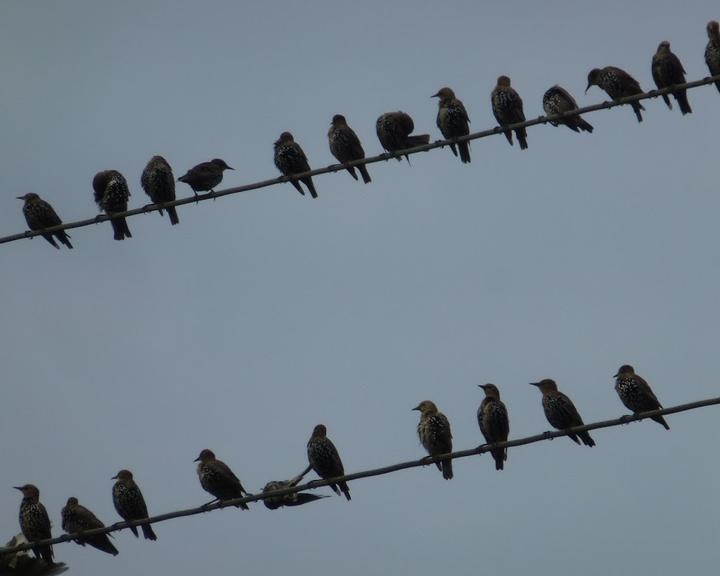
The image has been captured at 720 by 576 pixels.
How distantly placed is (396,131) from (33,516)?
579 centimetres

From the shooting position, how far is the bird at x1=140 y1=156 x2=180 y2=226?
1741 centimetres

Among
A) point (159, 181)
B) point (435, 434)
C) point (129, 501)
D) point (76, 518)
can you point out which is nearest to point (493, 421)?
point (435, 434)

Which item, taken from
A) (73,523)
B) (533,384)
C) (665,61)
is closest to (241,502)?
(73,523)

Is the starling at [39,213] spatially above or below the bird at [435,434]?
above

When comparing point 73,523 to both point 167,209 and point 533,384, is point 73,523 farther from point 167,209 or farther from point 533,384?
point 533,384

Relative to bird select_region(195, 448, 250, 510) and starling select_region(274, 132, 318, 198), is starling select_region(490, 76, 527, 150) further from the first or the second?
bird select_region(195, 448, 250, 510)

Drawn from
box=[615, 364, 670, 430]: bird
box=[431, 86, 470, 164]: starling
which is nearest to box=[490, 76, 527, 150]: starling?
box=[431, 86, 470, 164]: starling

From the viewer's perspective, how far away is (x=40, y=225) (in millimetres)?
17281

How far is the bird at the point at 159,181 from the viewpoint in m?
17.4

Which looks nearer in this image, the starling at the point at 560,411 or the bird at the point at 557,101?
the starling at the point at 560,411

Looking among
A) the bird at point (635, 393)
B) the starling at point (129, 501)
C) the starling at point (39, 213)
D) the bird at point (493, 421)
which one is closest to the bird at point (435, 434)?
the bird at point (493, 421)

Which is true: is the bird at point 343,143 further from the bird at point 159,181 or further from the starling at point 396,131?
the bird at point 159,181

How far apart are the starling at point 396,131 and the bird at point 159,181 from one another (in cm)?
238

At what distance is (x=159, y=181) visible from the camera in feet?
57.4
